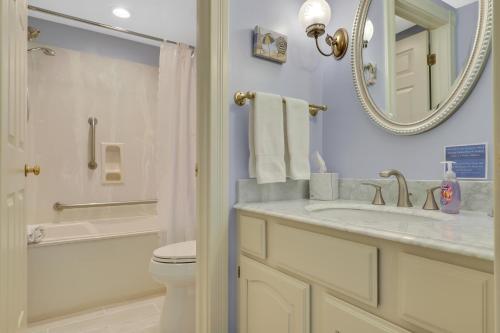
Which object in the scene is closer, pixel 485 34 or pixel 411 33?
pixel 485 34

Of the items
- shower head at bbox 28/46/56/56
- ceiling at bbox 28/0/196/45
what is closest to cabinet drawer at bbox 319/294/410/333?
ceiling at bbox 28/0/196/45

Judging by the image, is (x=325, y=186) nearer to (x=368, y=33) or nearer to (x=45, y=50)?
(x=368, y=33)

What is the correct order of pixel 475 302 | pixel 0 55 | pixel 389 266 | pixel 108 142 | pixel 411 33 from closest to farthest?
pixel 475 302, pixel 389 266, pixel 0 55, pixel 411 33, pixel 108 142

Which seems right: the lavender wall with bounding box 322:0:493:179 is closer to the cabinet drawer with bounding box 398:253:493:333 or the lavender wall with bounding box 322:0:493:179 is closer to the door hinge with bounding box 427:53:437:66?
the door hinge with bounding box 427:53:437:66

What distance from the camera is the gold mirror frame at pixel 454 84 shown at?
0.94 metres

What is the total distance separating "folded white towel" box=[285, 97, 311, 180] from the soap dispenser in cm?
56

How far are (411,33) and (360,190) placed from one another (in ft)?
2.36

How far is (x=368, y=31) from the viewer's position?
132 cm

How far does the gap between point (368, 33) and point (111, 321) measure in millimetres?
2229

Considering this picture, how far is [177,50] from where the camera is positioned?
7.93 ft

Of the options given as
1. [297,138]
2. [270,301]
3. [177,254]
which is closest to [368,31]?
[297,138]

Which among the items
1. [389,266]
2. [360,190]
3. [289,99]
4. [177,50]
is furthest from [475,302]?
[177,50]

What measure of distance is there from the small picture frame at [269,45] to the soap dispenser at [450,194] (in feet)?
2.83

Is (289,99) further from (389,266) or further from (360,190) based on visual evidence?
(389,266)
